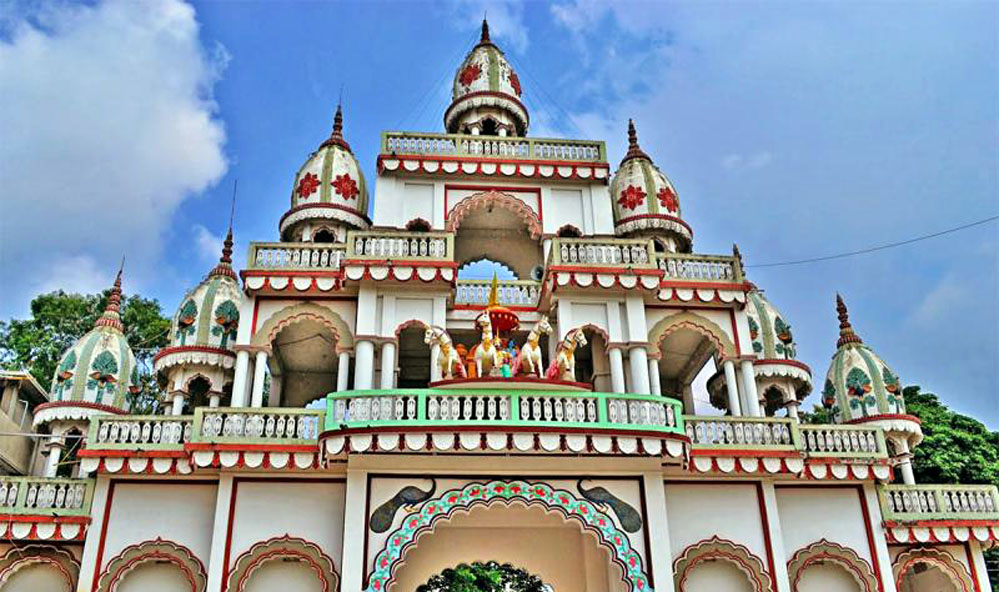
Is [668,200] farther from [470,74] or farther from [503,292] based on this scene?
[470,74]

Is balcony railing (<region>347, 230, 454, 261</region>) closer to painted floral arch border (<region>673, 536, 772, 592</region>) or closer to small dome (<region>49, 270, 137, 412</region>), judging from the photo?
small dome (<region>49, 270, 137, 412</region>)

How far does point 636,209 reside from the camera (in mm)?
20078

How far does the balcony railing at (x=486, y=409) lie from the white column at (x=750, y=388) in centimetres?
468

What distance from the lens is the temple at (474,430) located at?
12.5 metres

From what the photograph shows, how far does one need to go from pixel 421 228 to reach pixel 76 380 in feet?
28.5

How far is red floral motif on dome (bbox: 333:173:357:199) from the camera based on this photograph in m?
19.6

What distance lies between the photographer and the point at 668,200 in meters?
20.3

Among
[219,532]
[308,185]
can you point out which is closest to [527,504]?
[219,532]

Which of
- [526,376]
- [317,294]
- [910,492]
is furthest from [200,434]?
[910,492]

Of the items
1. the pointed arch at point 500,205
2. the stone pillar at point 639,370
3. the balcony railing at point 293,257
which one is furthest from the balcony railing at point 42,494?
the stone pillar at point 639,370

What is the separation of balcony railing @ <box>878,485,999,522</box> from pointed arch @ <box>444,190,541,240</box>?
943 centimetres

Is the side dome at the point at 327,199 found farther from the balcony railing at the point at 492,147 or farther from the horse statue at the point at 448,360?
the horse statue at the point at 448,360

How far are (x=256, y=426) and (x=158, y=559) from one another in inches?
121

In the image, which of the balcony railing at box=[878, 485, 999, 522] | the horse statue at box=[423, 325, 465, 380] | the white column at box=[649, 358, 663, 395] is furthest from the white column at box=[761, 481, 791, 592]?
the horse statue at box=[423, 325, 465, 380]
